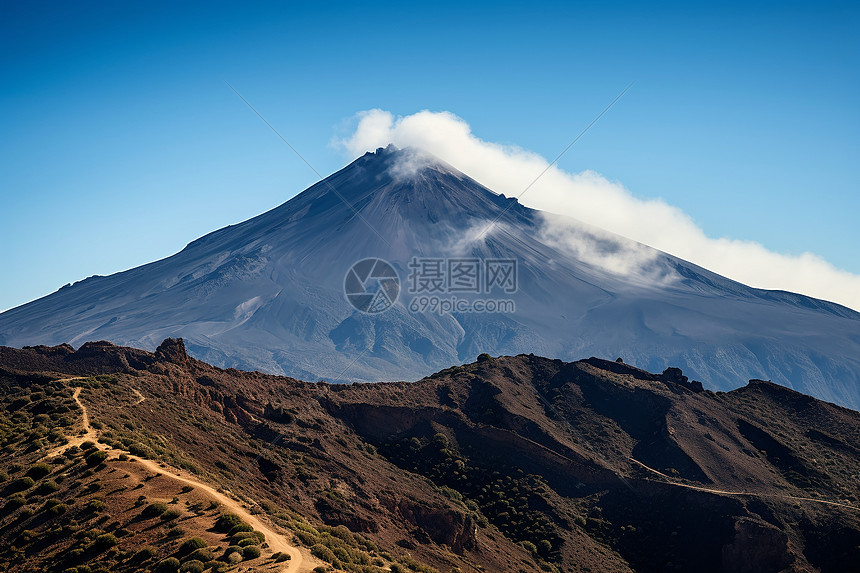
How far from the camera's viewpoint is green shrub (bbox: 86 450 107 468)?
2965 cm

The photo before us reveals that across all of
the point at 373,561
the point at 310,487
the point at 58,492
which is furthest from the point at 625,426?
the point at 58,492

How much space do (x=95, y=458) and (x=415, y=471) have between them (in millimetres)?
22749

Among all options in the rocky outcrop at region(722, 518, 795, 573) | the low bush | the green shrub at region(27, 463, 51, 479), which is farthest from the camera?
the rocky outcrop at region(722, 518, 795, 573)

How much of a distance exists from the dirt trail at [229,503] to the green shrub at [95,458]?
1164 mm

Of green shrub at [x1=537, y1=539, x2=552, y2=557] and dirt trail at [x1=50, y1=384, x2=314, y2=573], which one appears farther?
green shrub at [x1=537, y1=539, x2=552, y2=557]

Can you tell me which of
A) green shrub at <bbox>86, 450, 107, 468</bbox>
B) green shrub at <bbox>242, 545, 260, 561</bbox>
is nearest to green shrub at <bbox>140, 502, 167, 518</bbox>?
green shrub at <bbox>242, 545, 260, 561</bbox>

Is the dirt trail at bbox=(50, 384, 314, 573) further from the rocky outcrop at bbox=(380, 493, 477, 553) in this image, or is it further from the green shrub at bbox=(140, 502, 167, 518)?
the rocky outcrop at bbox=(380, 493, 477, 553)

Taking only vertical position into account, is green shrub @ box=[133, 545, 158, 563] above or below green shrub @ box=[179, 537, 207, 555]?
below

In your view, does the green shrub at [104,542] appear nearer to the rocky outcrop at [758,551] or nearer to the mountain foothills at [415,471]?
the mountain foothills at [415,471]

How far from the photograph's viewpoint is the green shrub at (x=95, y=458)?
2965 centimetres

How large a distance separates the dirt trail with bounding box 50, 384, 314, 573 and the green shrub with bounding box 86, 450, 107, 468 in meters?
1.16

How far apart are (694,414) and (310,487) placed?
32571mm

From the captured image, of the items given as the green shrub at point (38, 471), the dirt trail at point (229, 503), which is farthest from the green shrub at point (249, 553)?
the green shrub at point (38, 471)

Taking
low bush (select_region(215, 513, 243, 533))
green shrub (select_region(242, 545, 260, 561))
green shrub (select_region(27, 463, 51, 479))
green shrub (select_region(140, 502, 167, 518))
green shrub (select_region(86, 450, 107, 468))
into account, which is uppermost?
green shrub (select_region(86, 450, 107, 468))
